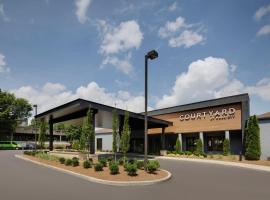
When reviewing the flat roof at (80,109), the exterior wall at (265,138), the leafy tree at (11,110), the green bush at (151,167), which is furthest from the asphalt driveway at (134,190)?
the leafy tree at (11,110)

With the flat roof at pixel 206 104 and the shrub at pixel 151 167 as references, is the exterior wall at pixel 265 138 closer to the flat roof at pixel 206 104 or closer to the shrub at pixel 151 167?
the flat roof at pixel 206 104

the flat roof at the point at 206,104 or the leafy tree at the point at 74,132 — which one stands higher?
the flat roof at the point at 206,104

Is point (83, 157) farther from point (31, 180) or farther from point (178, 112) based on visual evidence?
point (178, 112)

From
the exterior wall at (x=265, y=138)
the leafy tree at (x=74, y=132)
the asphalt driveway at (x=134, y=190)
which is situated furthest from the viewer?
the leafy tree at (x=74, y=132)

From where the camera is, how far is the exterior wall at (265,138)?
28.9 meters

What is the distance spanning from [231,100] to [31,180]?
25.0 metres

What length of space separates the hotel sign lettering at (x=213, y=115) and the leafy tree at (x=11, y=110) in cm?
4483

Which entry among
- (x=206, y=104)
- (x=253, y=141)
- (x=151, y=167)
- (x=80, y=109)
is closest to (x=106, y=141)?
(x=206, y=104)

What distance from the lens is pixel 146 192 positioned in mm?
11828

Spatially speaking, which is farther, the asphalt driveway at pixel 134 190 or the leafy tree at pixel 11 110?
the leafy tree at pixel 11 110

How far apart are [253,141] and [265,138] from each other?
5.30ft

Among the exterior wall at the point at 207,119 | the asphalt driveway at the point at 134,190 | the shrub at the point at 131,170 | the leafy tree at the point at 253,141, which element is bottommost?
the asphalt driveway at the point at 134,190

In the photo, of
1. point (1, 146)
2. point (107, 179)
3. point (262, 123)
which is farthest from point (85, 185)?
point (1, 146)

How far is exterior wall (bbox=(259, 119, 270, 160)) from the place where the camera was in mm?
28891
